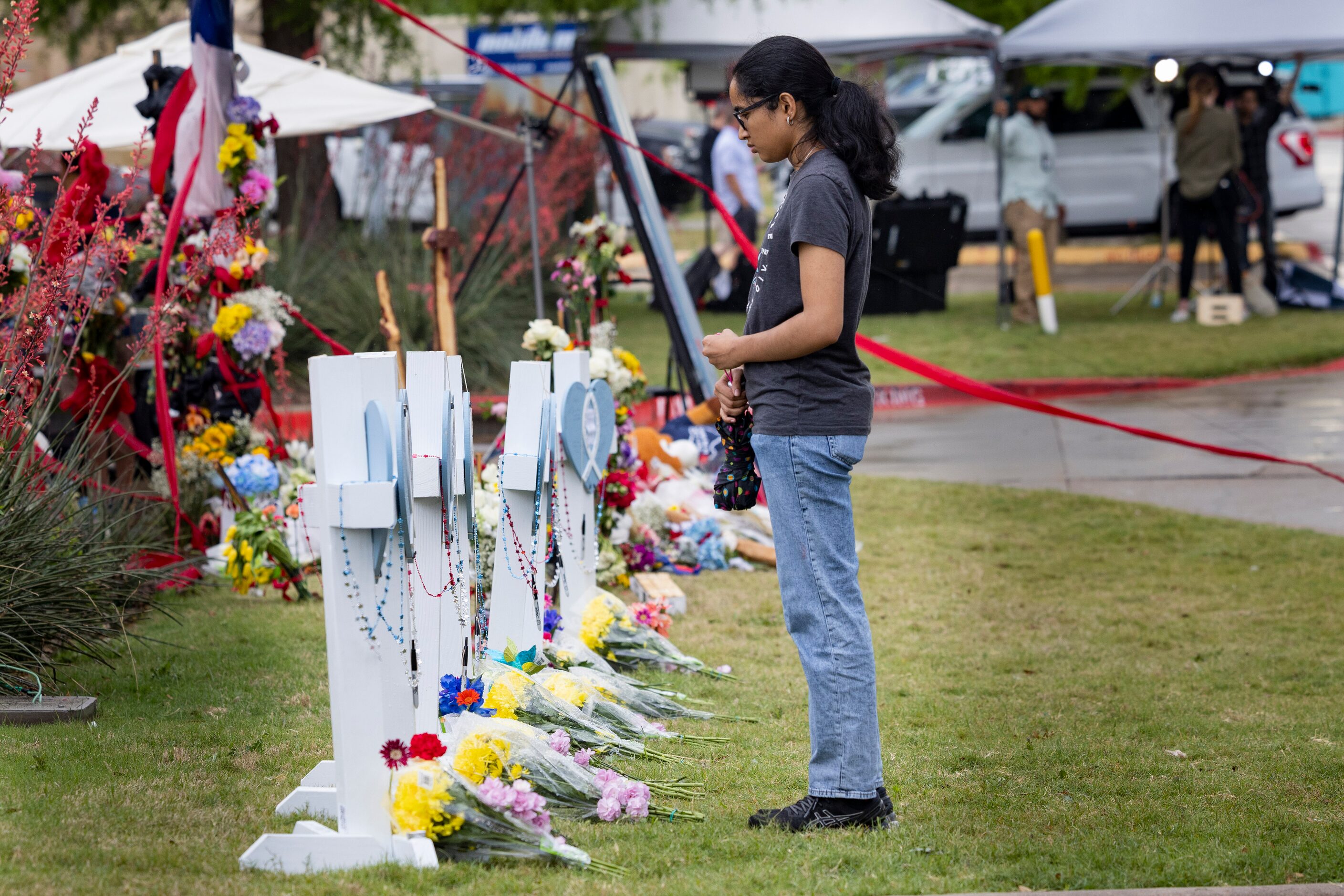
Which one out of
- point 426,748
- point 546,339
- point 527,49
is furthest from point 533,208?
point 527,49

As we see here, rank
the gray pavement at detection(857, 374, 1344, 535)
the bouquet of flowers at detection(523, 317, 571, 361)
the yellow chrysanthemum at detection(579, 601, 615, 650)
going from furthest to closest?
the gray pavement at detection(857, 374, 1344, 535) → the bouquet of flowers at detection(523, 317, 571, 361) → the yellow chrysanthemum at detection(579, 601, 615, 650)

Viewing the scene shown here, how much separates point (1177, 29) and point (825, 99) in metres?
12.2

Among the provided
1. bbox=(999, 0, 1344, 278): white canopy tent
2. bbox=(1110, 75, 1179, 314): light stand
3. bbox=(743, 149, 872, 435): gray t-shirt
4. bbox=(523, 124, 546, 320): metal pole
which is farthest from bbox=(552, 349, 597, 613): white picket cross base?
bbox=(1110, 75, 1179, 314): light stand

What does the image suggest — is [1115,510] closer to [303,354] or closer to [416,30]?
[303,354]

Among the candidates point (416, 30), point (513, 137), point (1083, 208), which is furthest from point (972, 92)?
point (513, 137)

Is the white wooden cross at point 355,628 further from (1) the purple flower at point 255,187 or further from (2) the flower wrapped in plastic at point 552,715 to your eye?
(1) the purple flower at point 255,187

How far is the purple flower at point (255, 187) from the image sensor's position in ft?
22.5

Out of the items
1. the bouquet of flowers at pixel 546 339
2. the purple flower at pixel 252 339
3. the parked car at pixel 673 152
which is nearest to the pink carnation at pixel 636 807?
the bouquet of flowers at pixel 546 339

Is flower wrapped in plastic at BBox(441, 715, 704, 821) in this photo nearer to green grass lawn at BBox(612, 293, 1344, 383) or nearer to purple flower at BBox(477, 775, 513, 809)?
purple flower at BBox(477, 775, 513, 809)

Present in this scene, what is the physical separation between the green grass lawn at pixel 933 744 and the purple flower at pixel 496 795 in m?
0.15

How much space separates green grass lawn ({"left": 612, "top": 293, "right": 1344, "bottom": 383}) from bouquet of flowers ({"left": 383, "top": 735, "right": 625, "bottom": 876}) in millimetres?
9511

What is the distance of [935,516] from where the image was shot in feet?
26.8

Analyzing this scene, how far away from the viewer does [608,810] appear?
3.67 meters

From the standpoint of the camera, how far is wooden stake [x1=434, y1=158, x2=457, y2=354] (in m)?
7.80
